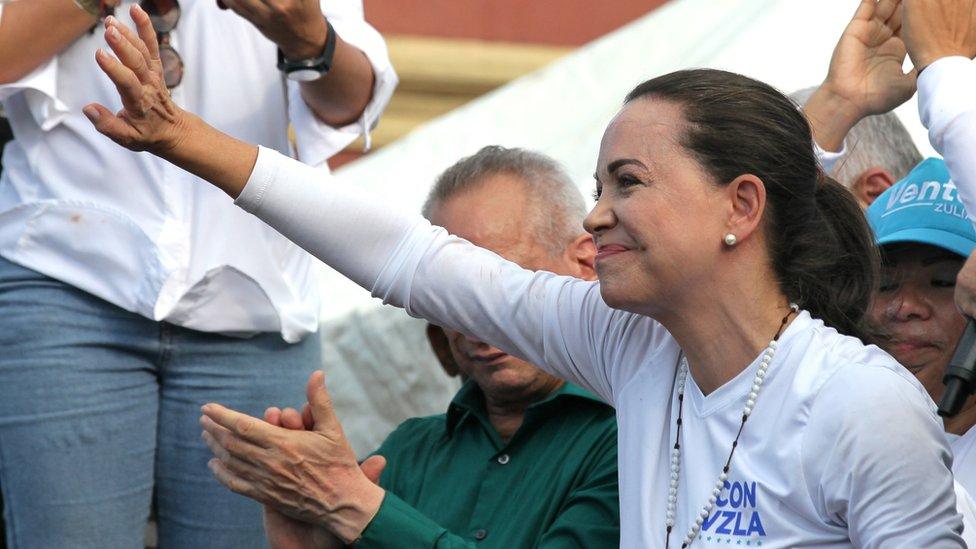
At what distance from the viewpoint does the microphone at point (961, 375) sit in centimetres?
190

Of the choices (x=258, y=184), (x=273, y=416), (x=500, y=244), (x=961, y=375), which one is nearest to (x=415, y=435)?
(x=500, y=244)

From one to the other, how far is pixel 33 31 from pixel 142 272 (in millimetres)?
434

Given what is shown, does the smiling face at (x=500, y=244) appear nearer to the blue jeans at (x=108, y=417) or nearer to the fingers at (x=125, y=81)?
the blue jeans at (x=108, y=417)

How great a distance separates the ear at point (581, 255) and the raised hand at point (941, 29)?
36.9 inches

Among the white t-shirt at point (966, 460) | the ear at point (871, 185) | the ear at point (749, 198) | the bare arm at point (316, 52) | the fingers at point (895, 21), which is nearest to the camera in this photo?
the ear at point (749, 198)

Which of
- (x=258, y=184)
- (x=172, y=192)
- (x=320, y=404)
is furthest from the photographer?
(x=172, y=192)

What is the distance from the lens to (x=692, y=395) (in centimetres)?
209

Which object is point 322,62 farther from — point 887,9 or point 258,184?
point 887,9

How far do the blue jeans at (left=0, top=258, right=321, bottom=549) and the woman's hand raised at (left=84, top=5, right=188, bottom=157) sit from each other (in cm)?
56

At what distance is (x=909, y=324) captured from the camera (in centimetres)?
266

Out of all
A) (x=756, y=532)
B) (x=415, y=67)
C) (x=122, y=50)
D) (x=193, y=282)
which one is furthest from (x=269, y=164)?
(x=415, y=67)

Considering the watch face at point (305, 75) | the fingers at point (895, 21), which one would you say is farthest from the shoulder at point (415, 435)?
the fingers at point (895, 21)

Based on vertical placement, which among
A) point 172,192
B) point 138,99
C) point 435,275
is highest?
point 138,99

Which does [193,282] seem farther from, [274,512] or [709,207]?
[709,207]
